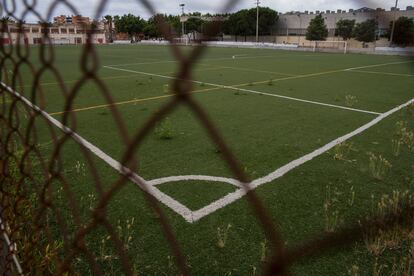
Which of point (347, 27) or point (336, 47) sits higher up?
point (347, 27)

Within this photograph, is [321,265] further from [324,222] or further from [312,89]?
[312,89]

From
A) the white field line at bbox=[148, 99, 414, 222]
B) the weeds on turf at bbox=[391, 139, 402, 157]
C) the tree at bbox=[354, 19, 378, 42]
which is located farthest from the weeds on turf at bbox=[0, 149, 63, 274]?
the weeds on turf at bbox=[391, 139, 402, 157]

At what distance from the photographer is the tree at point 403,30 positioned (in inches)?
20.9

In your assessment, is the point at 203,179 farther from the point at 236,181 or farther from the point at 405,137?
the point at 405,137

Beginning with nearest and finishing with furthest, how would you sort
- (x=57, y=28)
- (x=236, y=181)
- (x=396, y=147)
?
(x=57, y=28) < (x=236, y=181) < (x=396, y=147)

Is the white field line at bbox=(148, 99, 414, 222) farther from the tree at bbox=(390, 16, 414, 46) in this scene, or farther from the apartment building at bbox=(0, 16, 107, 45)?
the tree at bbox=(390, 16, 414, 46)

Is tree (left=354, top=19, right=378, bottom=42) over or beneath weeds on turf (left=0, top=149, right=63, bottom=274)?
over

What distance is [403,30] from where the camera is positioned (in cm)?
54

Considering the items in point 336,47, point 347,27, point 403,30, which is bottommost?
point 336,47

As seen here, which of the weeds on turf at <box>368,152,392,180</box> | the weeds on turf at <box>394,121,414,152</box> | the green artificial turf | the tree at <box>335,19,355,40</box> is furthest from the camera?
the weeds on turf at <box>394,121,414,152</box>

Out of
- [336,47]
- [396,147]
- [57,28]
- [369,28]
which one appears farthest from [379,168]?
[336,47]

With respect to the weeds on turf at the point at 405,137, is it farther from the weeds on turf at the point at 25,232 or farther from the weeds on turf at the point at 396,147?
→ the weeds on turf at the point at 25,232

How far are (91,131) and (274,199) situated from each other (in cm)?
351

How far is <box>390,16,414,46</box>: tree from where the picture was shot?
0.53m
